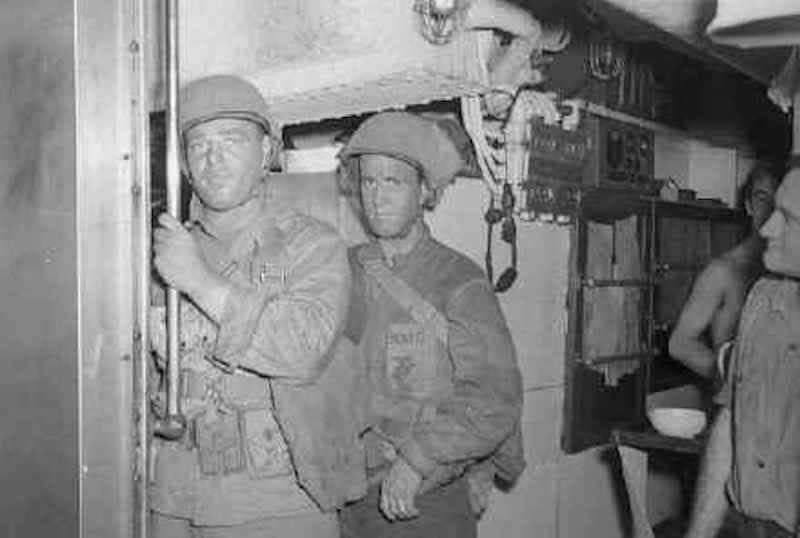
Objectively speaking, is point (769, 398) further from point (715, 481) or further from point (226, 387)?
point (226, 387)

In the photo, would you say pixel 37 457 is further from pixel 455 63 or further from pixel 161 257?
pixel 455 63

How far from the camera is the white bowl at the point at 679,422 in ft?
13.9

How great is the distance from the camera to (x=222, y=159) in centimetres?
230

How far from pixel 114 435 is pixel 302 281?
0.70 m

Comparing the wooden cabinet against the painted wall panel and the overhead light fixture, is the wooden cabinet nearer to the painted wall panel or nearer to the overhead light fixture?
the overhead light fixture

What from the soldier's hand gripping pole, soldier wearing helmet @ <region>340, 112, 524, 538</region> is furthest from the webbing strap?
the soldier's hand gripping pole

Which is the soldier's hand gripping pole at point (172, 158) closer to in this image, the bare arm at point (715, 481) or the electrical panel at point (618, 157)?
the bare arm at point (715, 481)

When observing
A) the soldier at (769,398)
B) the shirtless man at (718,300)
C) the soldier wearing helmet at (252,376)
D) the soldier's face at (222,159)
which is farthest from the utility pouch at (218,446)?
the shirtless man at (718,300)

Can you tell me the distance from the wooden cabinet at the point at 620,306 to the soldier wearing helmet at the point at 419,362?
176cm

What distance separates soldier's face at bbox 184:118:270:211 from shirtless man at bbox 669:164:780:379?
3.12 m

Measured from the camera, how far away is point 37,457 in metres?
1.81

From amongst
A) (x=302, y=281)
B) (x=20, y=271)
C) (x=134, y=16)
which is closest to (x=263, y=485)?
(x=302, y=281)

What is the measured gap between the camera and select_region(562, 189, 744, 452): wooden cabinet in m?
4.73

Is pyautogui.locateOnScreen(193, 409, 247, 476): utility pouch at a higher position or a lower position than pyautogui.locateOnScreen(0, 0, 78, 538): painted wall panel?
lower
